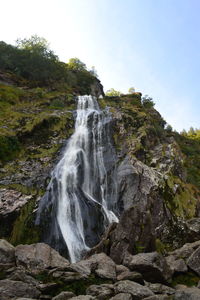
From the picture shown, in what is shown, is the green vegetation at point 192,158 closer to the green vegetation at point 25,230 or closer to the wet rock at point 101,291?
the green vegetation at point 25,230

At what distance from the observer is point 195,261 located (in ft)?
45.4

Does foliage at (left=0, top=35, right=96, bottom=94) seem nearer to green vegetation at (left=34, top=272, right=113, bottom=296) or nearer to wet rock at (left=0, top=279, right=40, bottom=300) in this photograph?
green vegetation at (left=34, top=272, right=113, bottom=296)

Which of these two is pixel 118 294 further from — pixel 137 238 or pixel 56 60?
pixel 56 60

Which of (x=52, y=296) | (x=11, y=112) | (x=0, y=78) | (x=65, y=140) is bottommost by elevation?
(x=52, y=296)

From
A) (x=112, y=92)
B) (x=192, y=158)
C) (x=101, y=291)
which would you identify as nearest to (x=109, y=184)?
(x=101, y=291)

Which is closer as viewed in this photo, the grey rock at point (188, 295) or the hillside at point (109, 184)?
the grey rock at point (188, 295)

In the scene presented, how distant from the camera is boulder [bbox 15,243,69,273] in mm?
11625

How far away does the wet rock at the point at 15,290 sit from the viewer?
9.39 metres

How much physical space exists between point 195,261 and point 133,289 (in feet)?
16.2

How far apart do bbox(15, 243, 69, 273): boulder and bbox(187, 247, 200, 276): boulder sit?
5.88 meters

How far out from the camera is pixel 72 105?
4325 cm

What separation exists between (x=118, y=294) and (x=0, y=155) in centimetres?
2085

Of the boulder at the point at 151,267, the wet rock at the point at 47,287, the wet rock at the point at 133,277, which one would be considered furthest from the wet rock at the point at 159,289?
the wet rock at the point at 47,287

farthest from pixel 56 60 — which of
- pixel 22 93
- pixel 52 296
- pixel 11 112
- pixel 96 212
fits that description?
pixel 52 296
